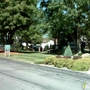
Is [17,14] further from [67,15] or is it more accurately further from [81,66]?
[81,66]

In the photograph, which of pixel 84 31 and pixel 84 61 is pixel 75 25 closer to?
pixel 84 31

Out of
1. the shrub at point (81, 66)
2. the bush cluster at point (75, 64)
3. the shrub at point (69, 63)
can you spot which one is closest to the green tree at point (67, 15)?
the bush cluster at point (75, 64)

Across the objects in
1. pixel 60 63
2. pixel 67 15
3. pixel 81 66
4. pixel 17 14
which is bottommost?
pixel 81 66

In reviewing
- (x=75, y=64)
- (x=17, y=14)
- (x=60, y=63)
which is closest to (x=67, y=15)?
(x=17, y=14)

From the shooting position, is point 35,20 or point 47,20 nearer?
point 47,20

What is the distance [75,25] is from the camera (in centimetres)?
3131

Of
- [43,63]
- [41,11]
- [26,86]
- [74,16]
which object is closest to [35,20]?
[41,11]

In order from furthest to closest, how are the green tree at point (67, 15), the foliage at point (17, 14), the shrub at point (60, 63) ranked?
the foliage at point (17, 14) < the green tree at point (67, 15) < the shrub at point (60, 63)

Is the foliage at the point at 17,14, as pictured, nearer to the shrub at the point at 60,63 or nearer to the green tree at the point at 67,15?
the green tree at the point at 67,15

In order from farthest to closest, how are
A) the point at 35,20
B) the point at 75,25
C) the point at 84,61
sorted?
the point at 35,20 → the point at 75,25 → the point at 84,61

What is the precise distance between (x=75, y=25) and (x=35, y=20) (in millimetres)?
8635

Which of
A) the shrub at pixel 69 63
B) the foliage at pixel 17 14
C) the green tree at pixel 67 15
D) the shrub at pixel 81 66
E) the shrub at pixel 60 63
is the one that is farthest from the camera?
the foliage at pixel 17 14

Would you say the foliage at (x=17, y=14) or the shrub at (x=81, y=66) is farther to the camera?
the foliage at (x=17, y=14)

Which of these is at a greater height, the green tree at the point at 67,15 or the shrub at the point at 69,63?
the green tree at the point at 67,15
